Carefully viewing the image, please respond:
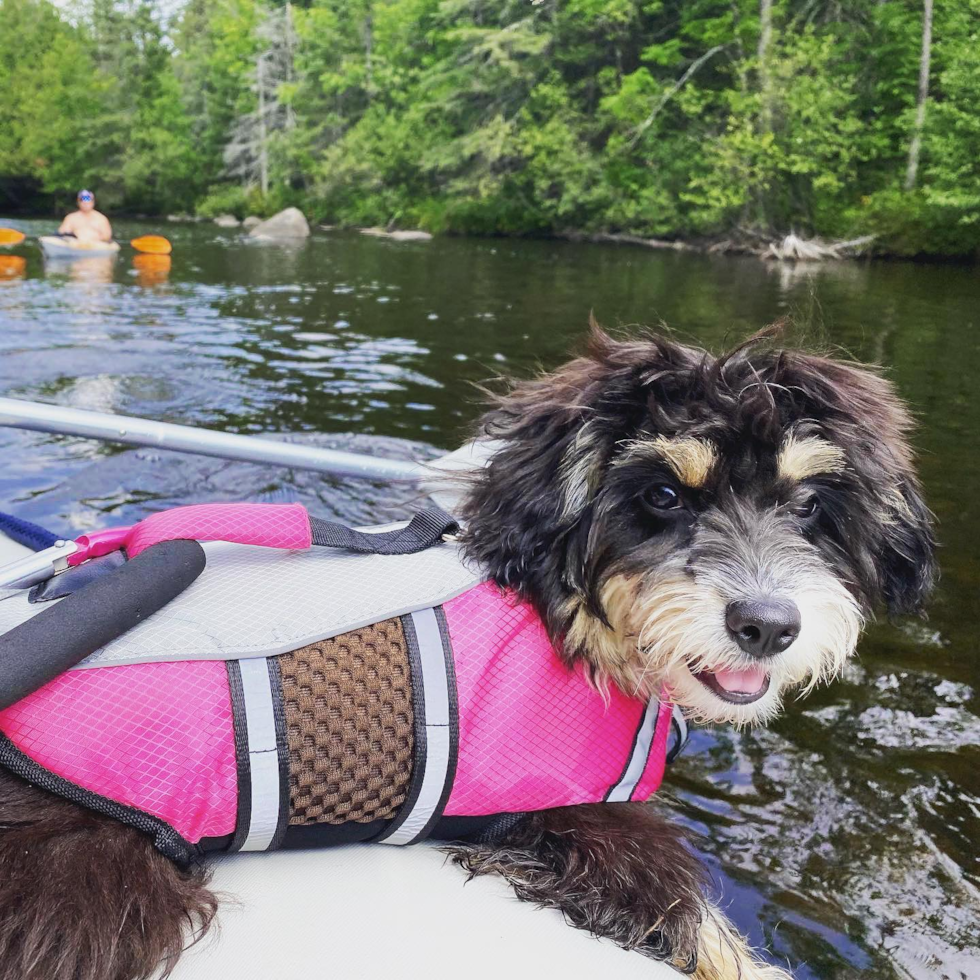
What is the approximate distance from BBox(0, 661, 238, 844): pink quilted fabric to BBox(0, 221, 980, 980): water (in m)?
1.49

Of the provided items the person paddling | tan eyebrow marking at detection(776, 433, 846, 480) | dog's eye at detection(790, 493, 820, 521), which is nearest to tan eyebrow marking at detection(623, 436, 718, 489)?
Answer: tan eyebrow marking at detection(776, 433, 846, 480)

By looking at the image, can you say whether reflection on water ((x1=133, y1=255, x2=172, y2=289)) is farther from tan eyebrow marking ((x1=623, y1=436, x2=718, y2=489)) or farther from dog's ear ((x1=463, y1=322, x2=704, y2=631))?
tan eyebrow marking ((x1=623, y1=436, x2=718, y2=489))

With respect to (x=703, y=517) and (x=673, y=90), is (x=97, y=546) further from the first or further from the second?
(x=673, y=90)

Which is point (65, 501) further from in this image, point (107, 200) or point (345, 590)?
point (107, 200)

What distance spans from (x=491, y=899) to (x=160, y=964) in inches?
28.5

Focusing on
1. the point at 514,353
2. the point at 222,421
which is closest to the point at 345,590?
the point at 222,421

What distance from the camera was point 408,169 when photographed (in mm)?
42031

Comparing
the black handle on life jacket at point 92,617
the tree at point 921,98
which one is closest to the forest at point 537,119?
the tree at point 921,98

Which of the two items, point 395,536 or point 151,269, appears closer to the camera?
point 395,536

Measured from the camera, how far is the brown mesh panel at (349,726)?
196 centimetres

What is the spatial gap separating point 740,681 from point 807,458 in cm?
56

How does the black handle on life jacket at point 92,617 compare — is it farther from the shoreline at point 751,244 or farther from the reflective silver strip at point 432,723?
the shoreline at point 751,244

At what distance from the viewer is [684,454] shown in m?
2.04

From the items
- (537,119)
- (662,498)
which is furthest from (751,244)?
(662,498)
